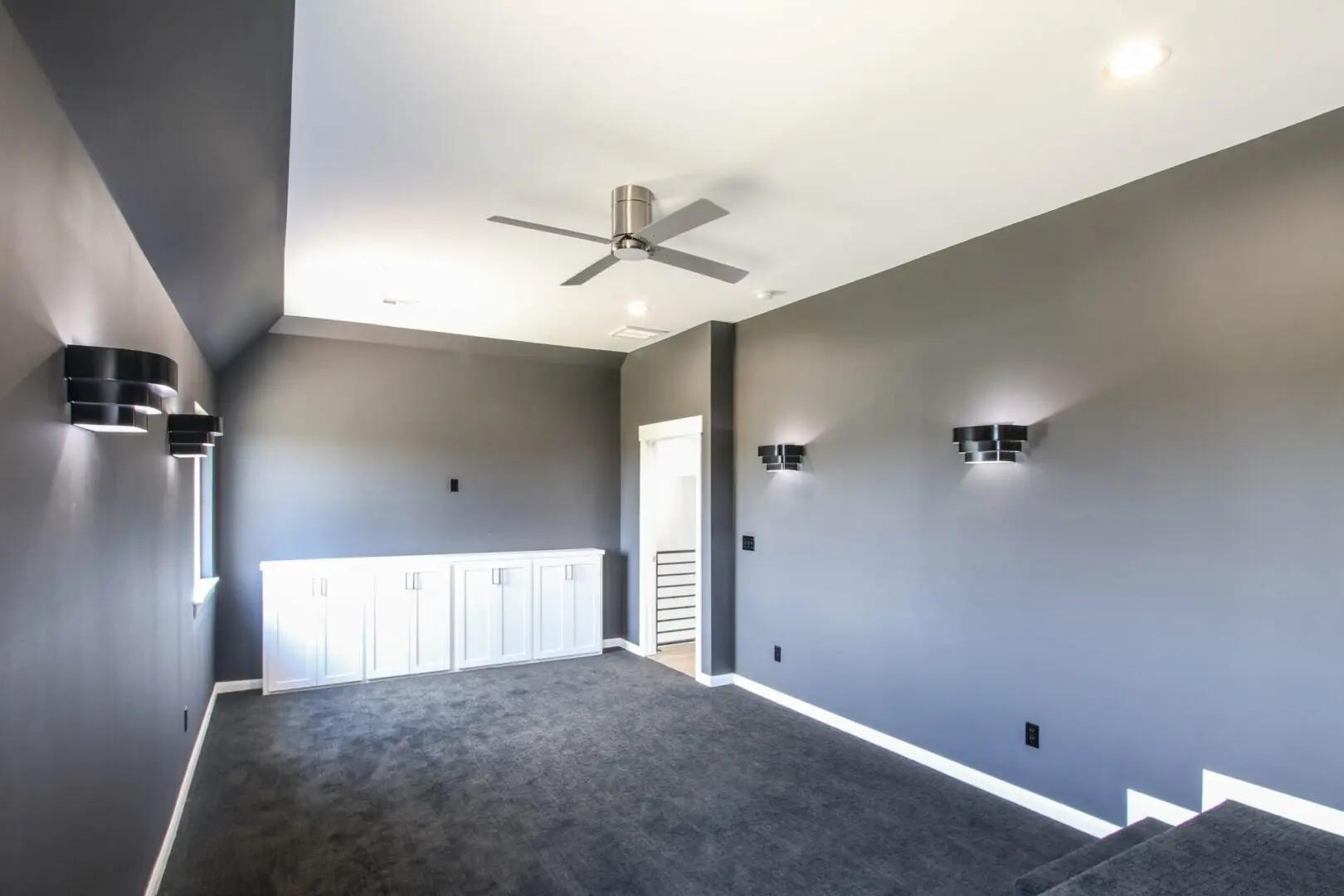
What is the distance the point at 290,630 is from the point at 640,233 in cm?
423

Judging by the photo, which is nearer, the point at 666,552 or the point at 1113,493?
the point at 1113,493

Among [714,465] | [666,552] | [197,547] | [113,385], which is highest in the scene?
[113,385]

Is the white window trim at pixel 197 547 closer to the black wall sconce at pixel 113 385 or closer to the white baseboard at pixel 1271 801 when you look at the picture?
the black wall sconce at pixel 113 385

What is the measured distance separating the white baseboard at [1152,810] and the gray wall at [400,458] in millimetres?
4402

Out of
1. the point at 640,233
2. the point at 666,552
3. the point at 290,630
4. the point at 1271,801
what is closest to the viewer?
the point at 1271,801

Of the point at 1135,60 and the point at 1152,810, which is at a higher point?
the point at 1135,60

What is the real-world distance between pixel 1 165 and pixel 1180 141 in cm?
341

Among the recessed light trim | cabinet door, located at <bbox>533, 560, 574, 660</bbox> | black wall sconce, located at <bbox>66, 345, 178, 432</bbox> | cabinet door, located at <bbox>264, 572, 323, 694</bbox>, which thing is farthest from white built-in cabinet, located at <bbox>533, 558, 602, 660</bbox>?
the recessed light trim

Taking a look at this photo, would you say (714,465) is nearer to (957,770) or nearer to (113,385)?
(957,770)

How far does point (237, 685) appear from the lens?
205 inches

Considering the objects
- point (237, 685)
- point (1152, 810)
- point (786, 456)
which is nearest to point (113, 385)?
point (786, 456)

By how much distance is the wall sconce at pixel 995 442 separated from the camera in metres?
3.30

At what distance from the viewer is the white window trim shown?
398 centimetres

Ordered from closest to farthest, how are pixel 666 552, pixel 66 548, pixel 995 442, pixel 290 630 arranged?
pixel 66 548 < pixel 995 442 < pixel 290 630 < pixel 666 552
